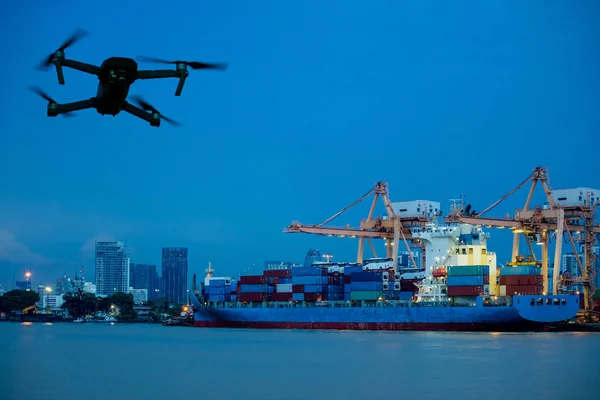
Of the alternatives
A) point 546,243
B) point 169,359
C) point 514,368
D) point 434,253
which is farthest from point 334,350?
point 546,243

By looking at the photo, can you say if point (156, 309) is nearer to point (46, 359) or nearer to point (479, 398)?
point (46, 359)

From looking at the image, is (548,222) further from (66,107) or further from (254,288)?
(66,107)

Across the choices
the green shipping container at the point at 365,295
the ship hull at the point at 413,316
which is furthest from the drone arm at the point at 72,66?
the green shipping container at the point at 365,295

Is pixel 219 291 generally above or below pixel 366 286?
below

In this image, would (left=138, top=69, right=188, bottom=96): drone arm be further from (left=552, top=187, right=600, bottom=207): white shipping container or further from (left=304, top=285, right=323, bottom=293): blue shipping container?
(left=552, top=187, right=600, bottom=207): white shipping container

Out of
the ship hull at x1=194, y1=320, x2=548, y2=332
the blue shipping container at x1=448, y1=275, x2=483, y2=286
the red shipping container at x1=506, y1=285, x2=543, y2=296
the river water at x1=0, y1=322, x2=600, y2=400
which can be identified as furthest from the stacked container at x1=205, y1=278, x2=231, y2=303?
the red shipping container at x1=506, y1=285, x2=543, y2=296

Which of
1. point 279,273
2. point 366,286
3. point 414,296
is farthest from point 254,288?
point 414,296
